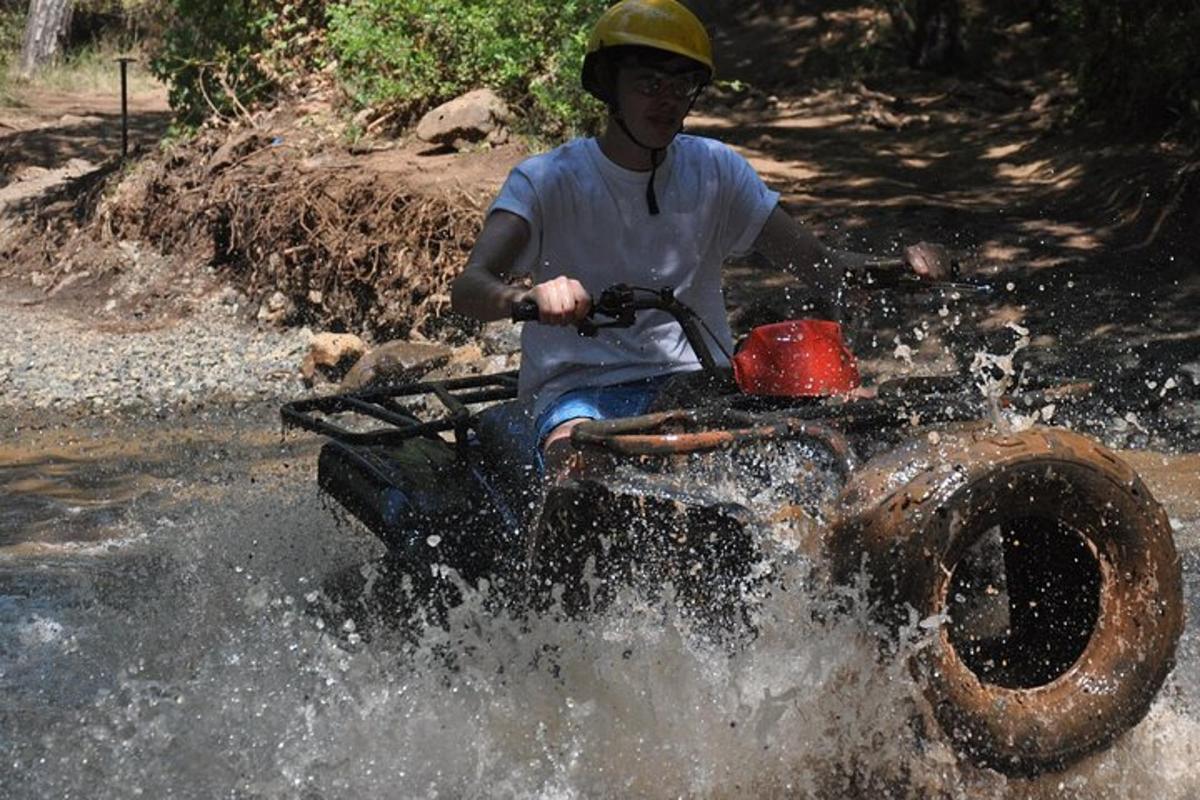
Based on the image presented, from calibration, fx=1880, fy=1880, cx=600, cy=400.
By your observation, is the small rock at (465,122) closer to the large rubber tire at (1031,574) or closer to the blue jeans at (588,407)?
the blue jeans at (588,407)

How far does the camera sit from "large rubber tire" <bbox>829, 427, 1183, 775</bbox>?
3811 millimetres

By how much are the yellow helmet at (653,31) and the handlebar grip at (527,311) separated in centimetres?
81

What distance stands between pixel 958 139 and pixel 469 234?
608cm

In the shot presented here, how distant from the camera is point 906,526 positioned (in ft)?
12.4

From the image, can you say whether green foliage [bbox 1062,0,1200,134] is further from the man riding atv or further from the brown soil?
the man riding atv

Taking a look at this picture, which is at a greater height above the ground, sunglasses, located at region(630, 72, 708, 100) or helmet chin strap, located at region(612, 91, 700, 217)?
sunglasses, located at region(630, 72, 708, 100)

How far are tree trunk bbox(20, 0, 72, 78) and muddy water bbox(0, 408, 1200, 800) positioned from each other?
57.0 ft

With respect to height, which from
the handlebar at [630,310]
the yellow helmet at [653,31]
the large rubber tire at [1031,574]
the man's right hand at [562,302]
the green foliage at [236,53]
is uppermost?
the yellow helmet at [653,31]

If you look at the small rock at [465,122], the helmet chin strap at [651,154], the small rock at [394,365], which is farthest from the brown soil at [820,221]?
the helmet chin strap at [651,154]

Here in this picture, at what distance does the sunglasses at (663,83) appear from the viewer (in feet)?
15.3

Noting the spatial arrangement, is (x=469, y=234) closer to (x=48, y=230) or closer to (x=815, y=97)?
(x=48, y=230)

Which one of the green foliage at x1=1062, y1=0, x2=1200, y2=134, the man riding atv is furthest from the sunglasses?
the green foliage at x1=1062, y1=0, x2=1200, y2=134

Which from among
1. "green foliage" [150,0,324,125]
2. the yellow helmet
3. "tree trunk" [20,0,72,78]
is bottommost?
"tree trunk" [20,0,72,78]

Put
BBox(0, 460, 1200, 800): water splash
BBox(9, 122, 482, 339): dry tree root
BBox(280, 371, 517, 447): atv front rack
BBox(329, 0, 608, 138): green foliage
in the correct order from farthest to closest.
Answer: BBox(329, 0, 608, 138): green foliage < BBox(9, 122, 482, 339): dry tree root < BBox(280, 371, 517, 447): atv front rack < BBox(0, 460, 1200, 800): water splash
